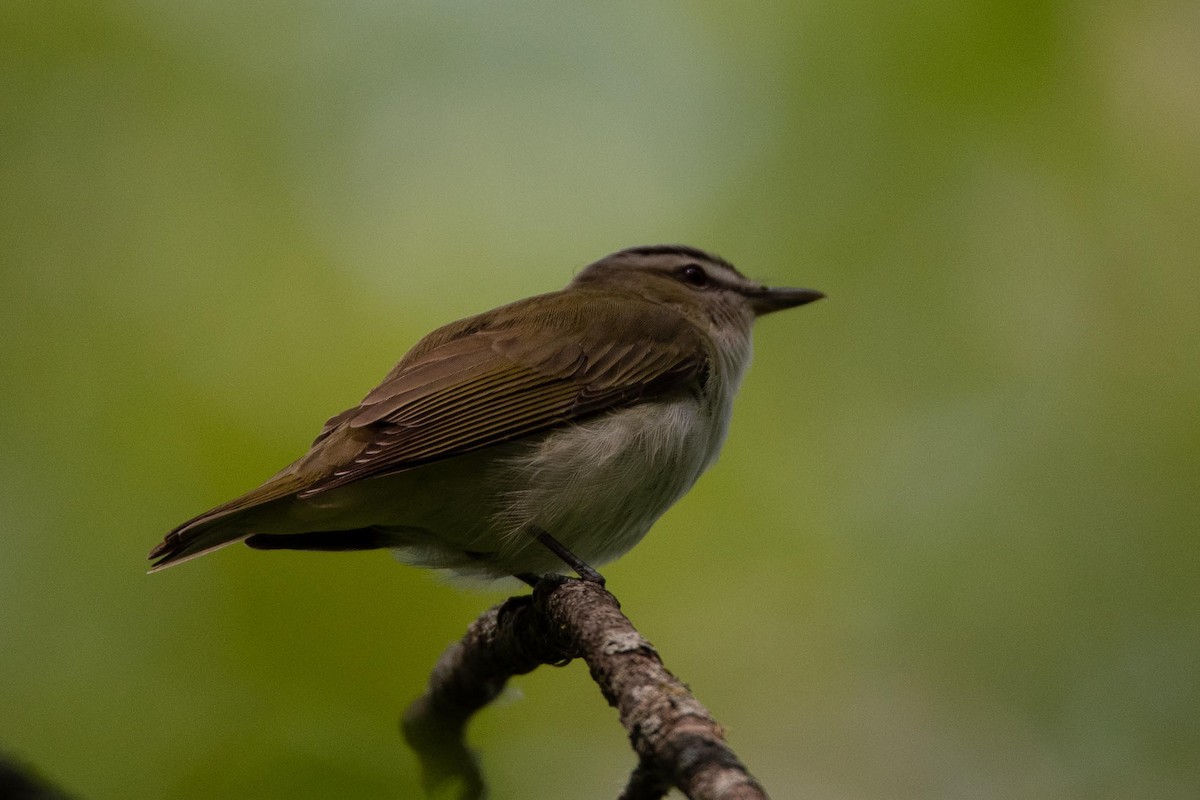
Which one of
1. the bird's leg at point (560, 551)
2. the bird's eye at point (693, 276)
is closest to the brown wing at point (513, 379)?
the bird's leg at point (560, 551)

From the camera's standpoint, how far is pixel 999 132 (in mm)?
5082

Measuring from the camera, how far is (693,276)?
16.1ft

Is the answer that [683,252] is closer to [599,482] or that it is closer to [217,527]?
[599,482]

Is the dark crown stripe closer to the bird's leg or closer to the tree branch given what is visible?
the bird's leg

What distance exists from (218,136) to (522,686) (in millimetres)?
2942

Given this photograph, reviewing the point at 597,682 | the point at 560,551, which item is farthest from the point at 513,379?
the point at 597,682

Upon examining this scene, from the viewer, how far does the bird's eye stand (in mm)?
4887

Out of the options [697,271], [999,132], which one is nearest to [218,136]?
[697,271]

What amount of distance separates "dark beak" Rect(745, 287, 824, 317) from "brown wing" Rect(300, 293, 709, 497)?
0.69m

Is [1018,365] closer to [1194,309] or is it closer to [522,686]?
[1194,309]

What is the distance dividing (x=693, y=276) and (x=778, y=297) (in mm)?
396

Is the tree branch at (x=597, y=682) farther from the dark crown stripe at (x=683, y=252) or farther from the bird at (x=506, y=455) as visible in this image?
the dark crown stripe at (x=683, y=252)

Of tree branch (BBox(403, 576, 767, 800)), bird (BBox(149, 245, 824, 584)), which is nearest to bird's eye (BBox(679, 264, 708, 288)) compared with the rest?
bird (BBox(149, 245, 824, 584))

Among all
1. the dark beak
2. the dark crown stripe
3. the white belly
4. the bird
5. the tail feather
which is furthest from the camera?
the dark crown stripe
